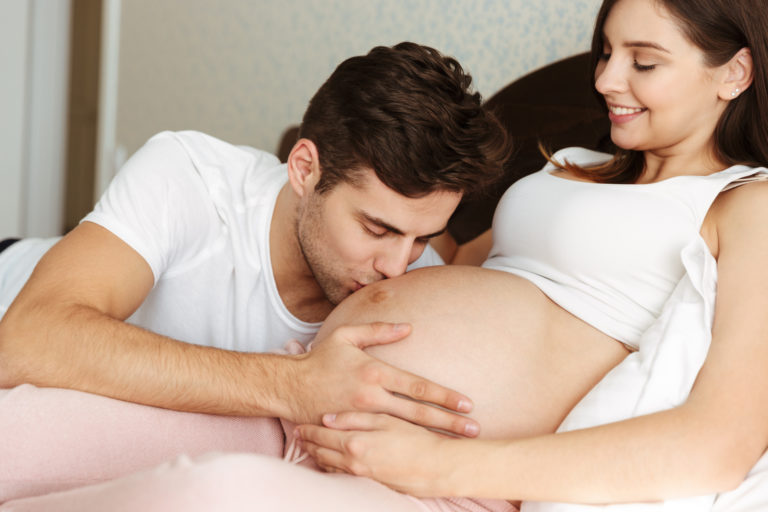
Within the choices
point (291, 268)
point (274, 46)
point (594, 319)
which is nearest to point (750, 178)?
point (594, 319)

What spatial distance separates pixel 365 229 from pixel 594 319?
17.5 inches

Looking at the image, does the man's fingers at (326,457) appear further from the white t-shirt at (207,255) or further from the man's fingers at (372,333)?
the white t-shirt at (207,255)

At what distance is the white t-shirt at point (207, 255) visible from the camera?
4.39 ft

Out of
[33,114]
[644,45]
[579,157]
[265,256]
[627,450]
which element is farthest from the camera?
[33,114]

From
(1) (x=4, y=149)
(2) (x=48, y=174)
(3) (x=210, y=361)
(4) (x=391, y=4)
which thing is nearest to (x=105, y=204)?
(3) (x=210, y=361)

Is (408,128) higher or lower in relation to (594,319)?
higher

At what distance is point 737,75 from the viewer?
1.21 meters

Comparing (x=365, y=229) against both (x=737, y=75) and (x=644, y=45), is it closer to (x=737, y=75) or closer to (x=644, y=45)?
(x=644, y=45)

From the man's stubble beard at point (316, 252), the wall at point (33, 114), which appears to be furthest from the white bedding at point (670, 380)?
the wall at point (33, 114)

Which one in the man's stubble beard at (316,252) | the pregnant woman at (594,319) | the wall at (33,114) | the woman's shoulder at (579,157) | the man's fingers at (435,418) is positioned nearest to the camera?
the pregnant woman at (594,319)

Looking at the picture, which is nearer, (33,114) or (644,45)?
(644,45)

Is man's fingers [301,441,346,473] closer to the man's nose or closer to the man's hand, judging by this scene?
the man's hand

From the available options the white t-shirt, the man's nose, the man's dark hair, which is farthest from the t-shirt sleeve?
the man's nose

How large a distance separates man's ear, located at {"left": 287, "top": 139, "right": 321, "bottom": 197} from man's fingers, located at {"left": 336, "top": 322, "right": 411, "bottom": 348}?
1.34ft
